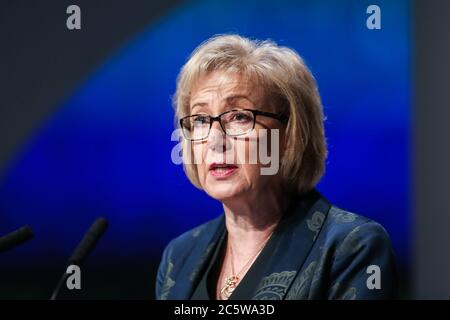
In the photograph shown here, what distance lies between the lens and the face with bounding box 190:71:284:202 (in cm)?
181

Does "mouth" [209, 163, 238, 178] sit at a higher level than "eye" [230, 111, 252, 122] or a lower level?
lower

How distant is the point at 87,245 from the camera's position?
1579 millimetres

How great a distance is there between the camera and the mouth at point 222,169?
1.81m

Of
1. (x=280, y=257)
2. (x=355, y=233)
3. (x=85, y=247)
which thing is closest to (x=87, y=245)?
(x=85, y=247)

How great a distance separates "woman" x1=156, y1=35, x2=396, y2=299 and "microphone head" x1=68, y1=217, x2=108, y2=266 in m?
0.37

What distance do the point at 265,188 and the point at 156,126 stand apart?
46 cm

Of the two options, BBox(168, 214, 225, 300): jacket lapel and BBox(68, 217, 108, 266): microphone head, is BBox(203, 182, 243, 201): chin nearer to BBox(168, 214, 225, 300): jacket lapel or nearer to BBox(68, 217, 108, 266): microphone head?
BBox(168, 214, 225, 300): jacket lapel

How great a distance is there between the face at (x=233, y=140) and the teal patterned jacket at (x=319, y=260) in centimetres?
17

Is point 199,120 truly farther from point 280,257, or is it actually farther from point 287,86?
point 280,257

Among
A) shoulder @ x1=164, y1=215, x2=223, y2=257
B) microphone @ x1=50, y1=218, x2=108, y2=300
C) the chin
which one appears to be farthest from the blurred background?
microphone @ x1=50, y1=218, x2=108, y2=300
